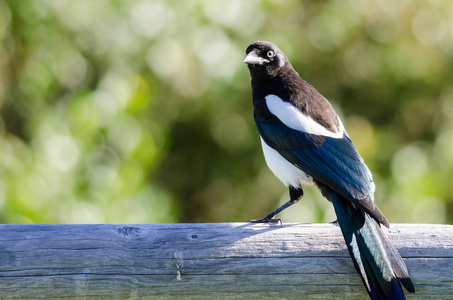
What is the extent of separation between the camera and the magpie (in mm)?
2268

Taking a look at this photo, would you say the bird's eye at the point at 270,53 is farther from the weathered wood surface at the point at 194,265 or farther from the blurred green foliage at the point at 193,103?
the weathered wood surface at the point at 194,265

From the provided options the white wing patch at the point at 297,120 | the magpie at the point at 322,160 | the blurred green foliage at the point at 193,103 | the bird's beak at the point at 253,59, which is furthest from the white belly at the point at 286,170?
the blurred green foliage at the point at 193,103

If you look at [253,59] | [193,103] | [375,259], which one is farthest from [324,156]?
[193,103]

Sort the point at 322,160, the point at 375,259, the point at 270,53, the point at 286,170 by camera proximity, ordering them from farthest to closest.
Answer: the point at 270,53, the point at 286,170, the point at 322,160, the point at 375,259

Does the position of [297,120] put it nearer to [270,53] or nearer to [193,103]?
[270,53]

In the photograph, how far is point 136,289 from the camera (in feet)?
7.56

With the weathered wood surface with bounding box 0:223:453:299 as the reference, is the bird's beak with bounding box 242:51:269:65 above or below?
above

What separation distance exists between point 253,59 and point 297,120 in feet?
1.69

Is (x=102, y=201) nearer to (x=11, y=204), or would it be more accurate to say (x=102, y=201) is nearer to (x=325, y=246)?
(x=11, y=204)

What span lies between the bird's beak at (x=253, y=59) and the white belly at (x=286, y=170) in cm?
43

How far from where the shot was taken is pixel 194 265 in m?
2.32

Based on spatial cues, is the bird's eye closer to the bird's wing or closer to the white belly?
the bird's wing

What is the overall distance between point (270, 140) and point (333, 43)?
238 cm

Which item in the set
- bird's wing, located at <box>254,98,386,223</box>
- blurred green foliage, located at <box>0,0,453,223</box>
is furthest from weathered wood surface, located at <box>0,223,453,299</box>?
blurred green foliage, located at <box>0,0,453,223</box>
